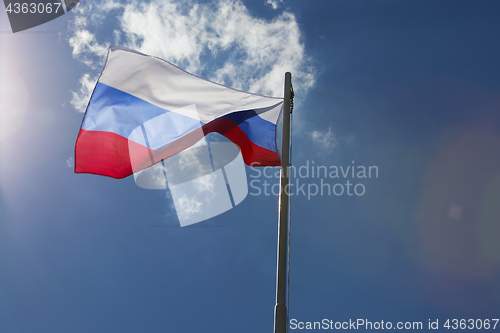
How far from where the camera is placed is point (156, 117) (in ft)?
34.6

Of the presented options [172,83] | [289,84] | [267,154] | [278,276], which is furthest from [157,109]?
[278,276]

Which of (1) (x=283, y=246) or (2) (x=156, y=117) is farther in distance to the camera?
(2) (x=156, y=117)

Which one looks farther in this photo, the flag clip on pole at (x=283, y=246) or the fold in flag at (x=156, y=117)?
the fold in flag at (x=156, y=117)

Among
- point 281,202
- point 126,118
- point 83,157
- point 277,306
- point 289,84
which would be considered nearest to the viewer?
point 277,306

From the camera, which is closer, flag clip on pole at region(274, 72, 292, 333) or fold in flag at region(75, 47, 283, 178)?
flag clip on pole at region(274, 72, 292, 333)

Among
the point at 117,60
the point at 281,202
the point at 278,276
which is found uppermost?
the point at 117,60

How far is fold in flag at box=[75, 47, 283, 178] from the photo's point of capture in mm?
9906

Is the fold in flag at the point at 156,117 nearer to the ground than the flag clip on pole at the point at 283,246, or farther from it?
farther from it

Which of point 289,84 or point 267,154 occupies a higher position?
A: point 289,84

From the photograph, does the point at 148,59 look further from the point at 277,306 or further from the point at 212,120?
the point at 277,306

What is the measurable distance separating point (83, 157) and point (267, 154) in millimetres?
5150

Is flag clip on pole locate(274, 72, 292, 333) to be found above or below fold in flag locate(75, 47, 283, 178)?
below

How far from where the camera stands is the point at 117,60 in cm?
1046

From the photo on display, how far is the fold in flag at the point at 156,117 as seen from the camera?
9906 millimetres
